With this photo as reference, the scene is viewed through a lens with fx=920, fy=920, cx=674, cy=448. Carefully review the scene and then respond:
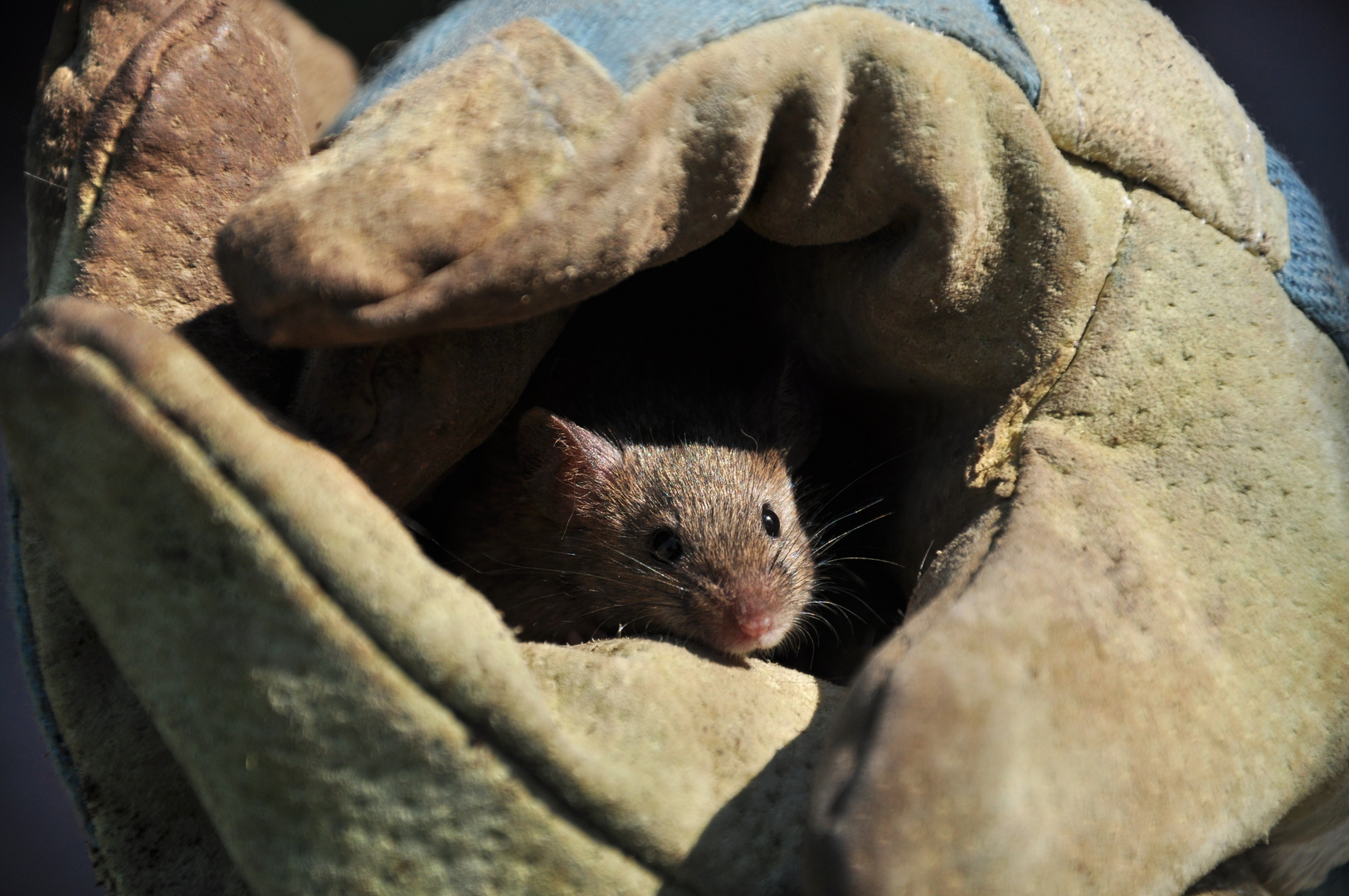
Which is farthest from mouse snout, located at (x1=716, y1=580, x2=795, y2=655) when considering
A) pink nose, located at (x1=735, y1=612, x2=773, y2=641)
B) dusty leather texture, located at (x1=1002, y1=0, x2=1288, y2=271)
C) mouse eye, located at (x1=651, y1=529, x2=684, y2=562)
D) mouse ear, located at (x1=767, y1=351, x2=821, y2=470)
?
dusty leather texture, located at (x1=1002, y1=0, x2=1288, y2=271)

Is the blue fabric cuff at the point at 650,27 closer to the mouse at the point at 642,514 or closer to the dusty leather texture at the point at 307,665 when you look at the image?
the dusty leather texture at the point at 307,665

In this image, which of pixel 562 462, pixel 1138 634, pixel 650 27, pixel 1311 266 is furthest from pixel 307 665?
pixel 1311 266

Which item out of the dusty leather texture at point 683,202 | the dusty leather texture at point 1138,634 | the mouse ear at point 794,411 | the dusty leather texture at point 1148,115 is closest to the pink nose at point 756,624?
the mouse ear at point 794,411

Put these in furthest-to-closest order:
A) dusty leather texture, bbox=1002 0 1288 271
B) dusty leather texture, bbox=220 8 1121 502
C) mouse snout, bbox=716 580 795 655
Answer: mouse snout, bbox=716 580 795 655, dusty leather texture, bbox=1002 0 1288 271, dusty leather texture, bbox=220 8 1121 502

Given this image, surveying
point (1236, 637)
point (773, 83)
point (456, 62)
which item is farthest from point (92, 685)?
point (1236, 637)

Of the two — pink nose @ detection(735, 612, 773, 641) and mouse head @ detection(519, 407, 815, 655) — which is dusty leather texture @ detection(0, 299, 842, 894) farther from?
mouse head @ detection(519, 407, 815, 655)

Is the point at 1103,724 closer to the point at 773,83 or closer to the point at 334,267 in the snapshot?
the point at 773,83
